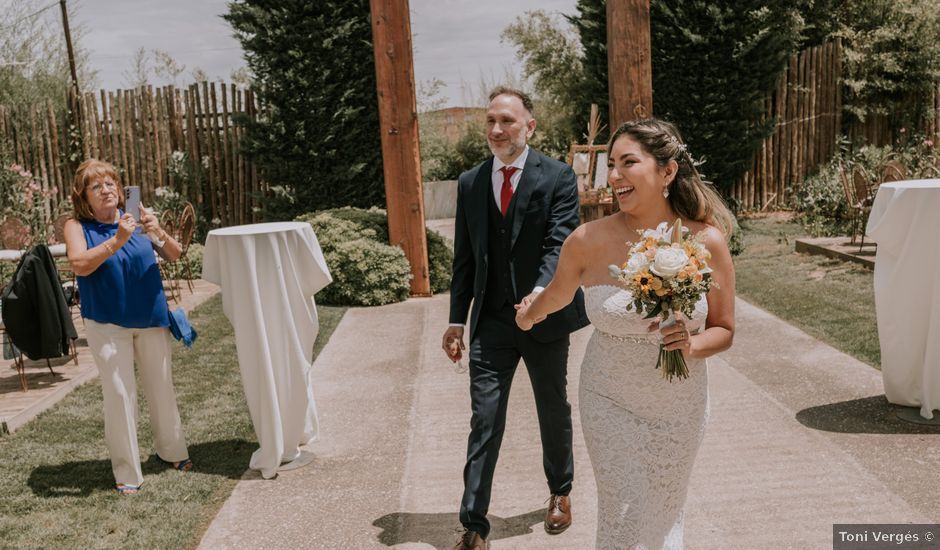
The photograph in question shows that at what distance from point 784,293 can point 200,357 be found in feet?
20.3

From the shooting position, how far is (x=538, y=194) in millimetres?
3770

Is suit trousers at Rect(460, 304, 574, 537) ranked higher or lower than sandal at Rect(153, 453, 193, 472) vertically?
higher

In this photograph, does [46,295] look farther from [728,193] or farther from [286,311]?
[728,193]

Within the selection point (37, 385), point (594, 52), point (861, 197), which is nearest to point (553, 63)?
point (594, 52)

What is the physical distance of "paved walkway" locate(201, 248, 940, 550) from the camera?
3938 millimetres

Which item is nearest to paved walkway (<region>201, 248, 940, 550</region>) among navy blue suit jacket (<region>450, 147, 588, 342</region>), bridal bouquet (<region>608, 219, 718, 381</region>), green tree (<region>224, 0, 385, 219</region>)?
navy blue suit jacket (<region>450, 147, 588, 342</region>)

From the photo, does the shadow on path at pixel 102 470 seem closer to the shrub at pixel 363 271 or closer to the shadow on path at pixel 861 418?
the shadow on path at pixel 861 418

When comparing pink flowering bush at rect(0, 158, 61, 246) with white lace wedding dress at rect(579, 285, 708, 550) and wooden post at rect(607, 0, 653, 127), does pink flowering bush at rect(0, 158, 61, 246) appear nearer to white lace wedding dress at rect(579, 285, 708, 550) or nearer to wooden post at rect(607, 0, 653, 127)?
wooden post at rect(607, 0, 653, 127)

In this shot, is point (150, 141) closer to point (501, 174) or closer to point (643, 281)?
point (501, 174)

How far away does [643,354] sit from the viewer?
9.29 ft

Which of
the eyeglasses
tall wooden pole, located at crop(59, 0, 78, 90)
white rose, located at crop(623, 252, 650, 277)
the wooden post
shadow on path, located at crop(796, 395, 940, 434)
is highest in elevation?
tall wooden pole, located at crop(59, 0, 78, 90)

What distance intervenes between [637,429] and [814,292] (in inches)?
279

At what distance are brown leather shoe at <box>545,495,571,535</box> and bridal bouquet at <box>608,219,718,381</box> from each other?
1.46 metres

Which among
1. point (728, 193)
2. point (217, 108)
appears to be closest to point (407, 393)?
point (217, 108)
